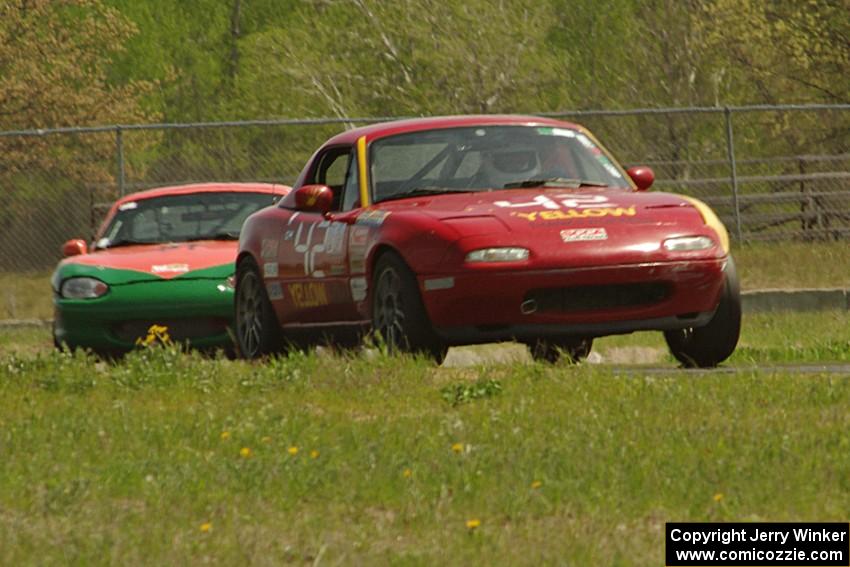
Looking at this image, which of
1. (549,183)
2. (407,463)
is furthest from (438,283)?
(407,463)

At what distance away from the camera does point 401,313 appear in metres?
10.8

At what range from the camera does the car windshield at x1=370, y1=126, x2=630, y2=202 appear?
11812 millimetres

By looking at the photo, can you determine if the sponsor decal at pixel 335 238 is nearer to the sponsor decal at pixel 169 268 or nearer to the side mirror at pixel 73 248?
the sponsor decal at pixel 169 268

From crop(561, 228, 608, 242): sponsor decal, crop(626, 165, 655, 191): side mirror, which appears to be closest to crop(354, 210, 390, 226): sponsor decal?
crop(561, 228, 608, 242): sponsor decal

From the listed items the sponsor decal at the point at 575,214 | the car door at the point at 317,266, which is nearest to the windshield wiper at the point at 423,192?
the car door at the point at 317,266

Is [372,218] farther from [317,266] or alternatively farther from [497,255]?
[497,255]

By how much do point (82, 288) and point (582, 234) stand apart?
5.21 m

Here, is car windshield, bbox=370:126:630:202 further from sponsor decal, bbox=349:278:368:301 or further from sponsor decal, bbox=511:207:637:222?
sponsor decal, bbox=511:207:637:222

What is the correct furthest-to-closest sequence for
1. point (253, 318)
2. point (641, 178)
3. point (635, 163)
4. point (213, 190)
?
point (635, 163) → point (213, 190) → point (253, 318) → point (641, 178)

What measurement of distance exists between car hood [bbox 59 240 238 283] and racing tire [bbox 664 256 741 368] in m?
4.10

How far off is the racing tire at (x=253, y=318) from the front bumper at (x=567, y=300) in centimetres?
263

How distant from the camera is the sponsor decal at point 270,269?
42.2 feet

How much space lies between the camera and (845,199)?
88.4 feet

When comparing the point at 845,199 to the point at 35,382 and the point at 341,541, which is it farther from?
the point at 341,541
